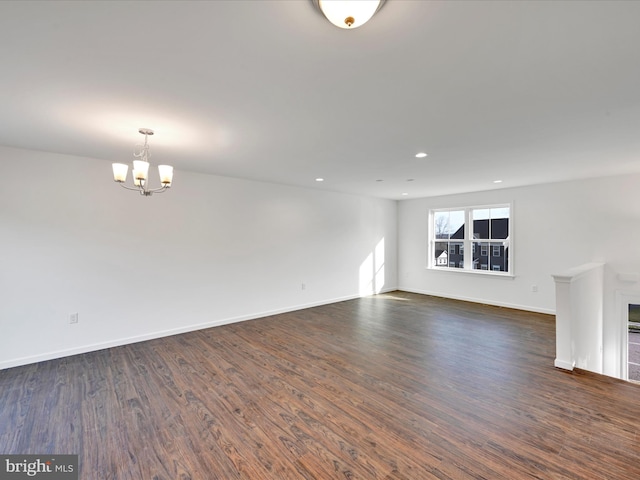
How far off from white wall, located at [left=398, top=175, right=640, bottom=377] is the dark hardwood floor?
1725mm

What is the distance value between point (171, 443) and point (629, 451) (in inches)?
125

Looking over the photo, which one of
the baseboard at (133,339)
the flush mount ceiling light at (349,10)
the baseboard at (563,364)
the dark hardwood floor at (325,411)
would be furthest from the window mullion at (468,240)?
the flush mount ceiling light at (349,10)

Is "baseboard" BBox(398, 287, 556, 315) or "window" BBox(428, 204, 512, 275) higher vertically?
"window" BBox(428, 204, 512, 275)

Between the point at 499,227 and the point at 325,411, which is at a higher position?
the point at 499,227

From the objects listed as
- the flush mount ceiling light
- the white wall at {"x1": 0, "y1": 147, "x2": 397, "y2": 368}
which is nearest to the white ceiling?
the flush mount ceiling light

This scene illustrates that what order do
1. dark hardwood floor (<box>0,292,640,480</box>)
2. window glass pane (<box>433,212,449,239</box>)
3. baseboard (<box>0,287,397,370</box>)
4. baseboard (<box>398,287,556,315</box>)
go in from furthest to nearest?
1. window glass pane (<box>433,212,449,239</box>)
2. baseboard (<box>398,287,556,315</box>)
3. baseboard (<box>0,287,397,370</box>)
4. dark hardwood floor (<box>0,292,640,480</box>)

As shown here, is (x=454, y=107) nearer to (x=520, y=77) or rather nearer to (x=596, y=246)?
(x=520, y=77)

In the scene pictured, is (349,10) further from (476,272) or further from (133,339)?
(476,272)

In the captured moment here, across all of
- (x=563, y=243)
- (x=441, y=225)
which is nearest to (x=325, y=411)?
(x=563, y=243)

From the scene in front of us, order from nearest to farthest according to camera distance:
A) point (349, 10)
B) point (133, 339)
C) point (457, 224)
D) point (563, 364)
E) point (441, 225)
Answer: point (349, 10) < point (563, 364) < point (133, 339) < point (457, 224) < point (441, 225)

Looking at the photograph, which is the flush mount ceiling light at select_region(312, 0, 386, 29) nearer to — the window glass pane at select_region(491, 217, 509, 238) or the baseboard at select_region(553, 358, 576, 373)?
the baseboard at select_region(553, 358, 576, 373)

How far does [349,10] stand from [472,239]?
6337 millimetres

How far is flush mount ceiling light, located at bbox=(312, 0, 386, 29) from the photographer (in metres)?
1.18

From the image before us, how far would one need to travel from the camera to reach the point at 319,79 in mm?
1847
